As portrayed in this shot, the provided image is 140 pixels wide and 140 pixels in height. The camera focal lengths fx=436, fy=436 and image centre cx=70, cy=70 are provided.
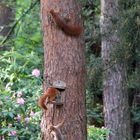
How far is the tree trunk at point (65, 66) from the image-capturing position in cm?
377

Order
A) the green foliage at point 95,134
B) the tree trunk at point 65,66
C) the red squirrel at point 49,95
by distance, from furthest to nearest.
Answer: the green foliage at point 95,134, the tree trunk at point 65,66, the red squirrel at point 49,95

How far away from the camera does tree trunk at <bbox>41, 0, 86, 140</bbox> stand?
377 cm

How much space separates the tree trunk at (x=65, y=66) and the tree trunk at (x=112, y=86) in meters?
3.48

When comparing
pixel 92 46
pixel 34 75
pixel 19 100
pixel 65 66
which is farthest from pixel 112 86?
pixel 65 66

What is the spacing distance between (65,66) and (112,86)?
382cm

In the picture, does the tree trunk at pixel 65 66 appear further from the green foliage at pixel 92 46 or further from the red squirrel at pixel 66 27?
the green foliage at pixel 92 46

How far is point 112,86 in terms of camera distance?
24.6 ft

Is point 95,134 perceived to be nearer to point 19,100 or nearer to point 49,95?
point 19,100

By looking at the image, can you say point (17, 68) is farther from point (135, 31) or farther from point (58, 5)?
point (58, 5)

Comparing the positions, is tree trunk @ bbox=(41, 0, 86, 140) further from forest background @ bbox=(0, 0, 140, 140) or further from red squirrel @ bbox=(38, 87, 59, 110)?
forest background @ bbox=(0, 0, 140, 140)

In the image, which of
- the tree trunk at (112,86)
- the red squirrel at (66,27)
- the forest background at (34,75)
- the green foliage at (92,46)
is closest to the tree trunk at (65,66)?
the red squirrel at (66,27)

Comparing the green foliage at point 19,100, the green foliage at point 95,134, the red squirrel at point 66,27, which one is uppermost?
the red squirrel at point 66,27

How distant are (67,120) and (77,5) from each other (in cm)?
102

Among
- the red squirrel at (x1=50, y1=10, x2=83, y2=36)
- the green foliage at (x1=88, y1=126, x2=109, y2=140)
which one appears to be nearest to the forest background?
the green foliage at (x1=88, y1=126, x2=109, y2=140)
